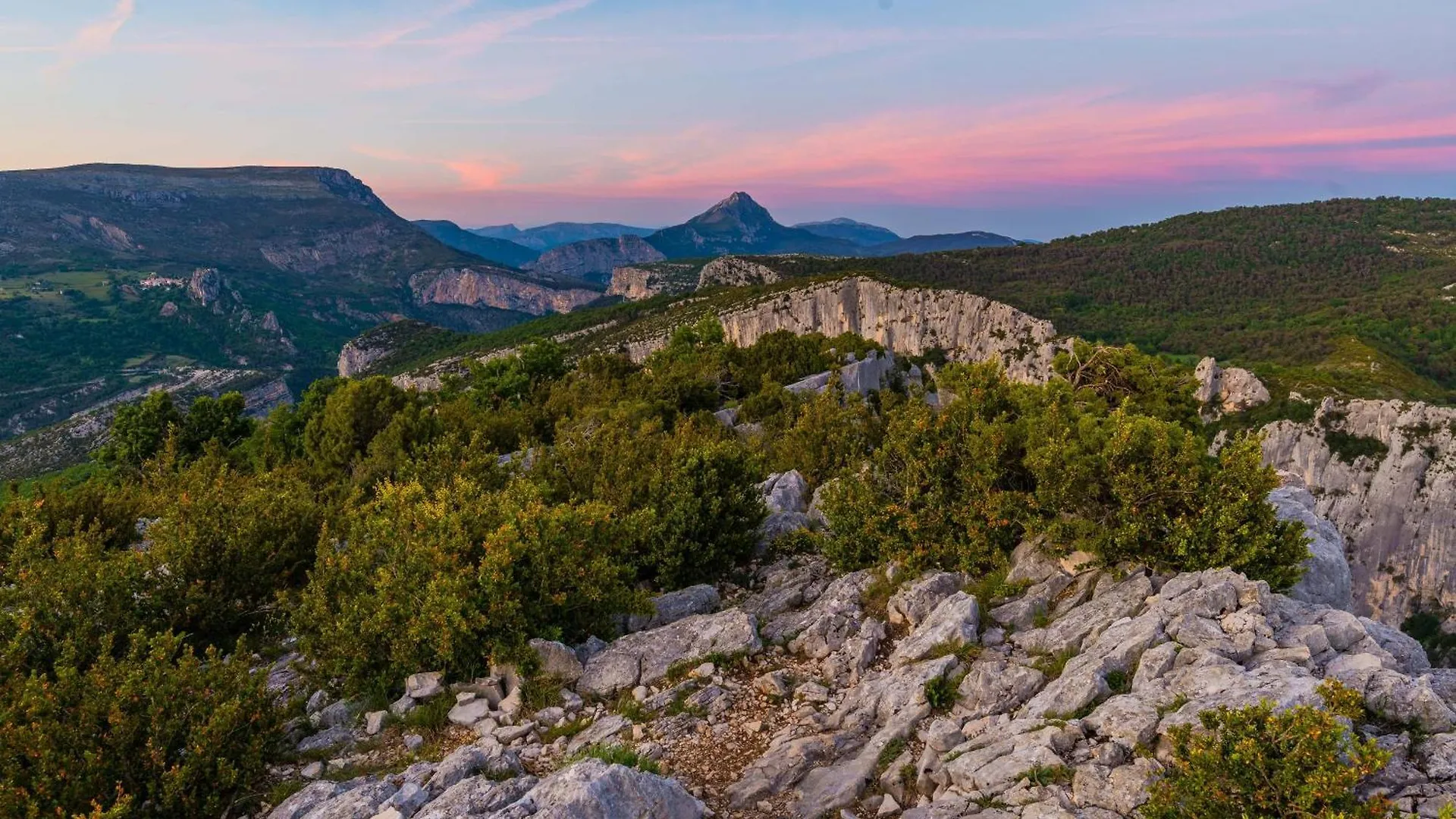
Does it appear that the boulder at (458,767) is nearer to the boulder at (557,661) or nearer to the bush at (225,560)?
the boulder at (557,661)

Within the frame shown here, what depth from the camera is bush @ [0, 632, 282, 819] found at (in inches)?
287

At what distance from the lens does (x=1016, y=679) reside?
28.7ft

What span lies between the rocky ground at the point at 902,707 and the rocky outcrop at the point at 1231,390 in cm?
7874

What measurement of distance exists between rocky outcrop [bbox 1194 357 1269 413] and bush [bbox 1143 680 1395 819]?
271ft

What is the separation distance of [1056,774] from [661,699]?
5.16m

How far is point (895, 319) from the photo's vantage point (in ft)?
358

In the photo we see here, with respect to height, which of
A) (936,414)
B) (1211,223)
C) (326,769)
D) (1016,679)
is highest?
(1211,223)

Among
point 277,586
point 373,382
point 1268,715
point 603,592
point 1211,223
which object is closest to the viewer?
point 1268,715

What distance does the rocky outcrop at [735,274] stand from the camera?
164 meters

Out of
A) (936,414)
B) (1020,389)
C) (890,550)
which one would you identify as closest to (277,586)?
(890,550)

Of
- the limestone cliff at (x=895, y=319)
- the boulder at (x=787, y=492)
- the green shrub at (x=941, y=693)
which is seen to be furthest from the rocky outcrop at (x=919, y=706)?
the limestone cliff at (x=895, y=319)

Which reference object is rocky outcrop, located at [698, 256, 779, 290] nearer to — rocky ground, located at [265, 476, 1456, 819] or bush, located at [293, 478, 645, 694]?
bush, located at [293, 478, 645, 694]

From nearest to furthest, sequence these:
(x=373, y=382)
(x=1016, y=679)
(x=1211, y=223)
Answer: (x=1016, y=679), (x=373, y=382), (x=1211, y=223)

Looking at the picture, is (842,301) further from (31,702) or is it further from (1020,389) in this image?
(31,702)
